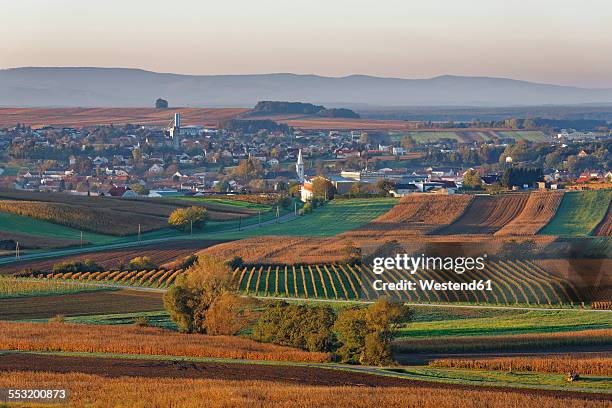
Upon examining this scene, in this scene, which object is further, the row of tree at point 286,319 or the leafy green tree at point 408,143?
the leafy green tree at point 408,143

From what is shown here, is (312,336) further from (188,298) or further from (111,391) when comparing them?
(111,391)

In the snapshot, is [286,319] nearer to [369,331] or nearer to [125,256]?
[369,331]

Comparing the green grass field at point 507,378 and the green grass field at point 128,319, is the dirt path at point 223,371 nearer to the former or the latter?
the green grass field at point 507,378

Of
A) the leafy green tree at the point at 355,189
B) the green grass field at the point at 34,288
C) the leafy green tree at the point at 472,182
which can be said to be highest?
the green grass field at the point at 34,288

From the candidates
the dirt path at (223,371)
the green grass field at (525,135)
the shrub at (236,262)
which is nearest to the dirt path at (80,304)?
the shrub at (236,262)

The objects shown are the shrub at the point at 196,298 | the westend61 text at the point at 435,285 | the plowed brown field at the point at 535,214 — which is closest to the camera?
the shrub at the point at 196,298

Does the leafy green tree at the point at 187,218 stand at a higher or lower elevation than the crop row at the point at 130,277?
lower

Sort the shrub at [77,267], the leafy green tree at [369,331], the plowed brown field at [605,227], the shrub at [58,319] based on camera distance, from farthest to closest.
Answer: the plowed brown field at [605,227] < the shrub at [77,267] < the shrub at [58,319] < the leafy green tree at [369,331]
